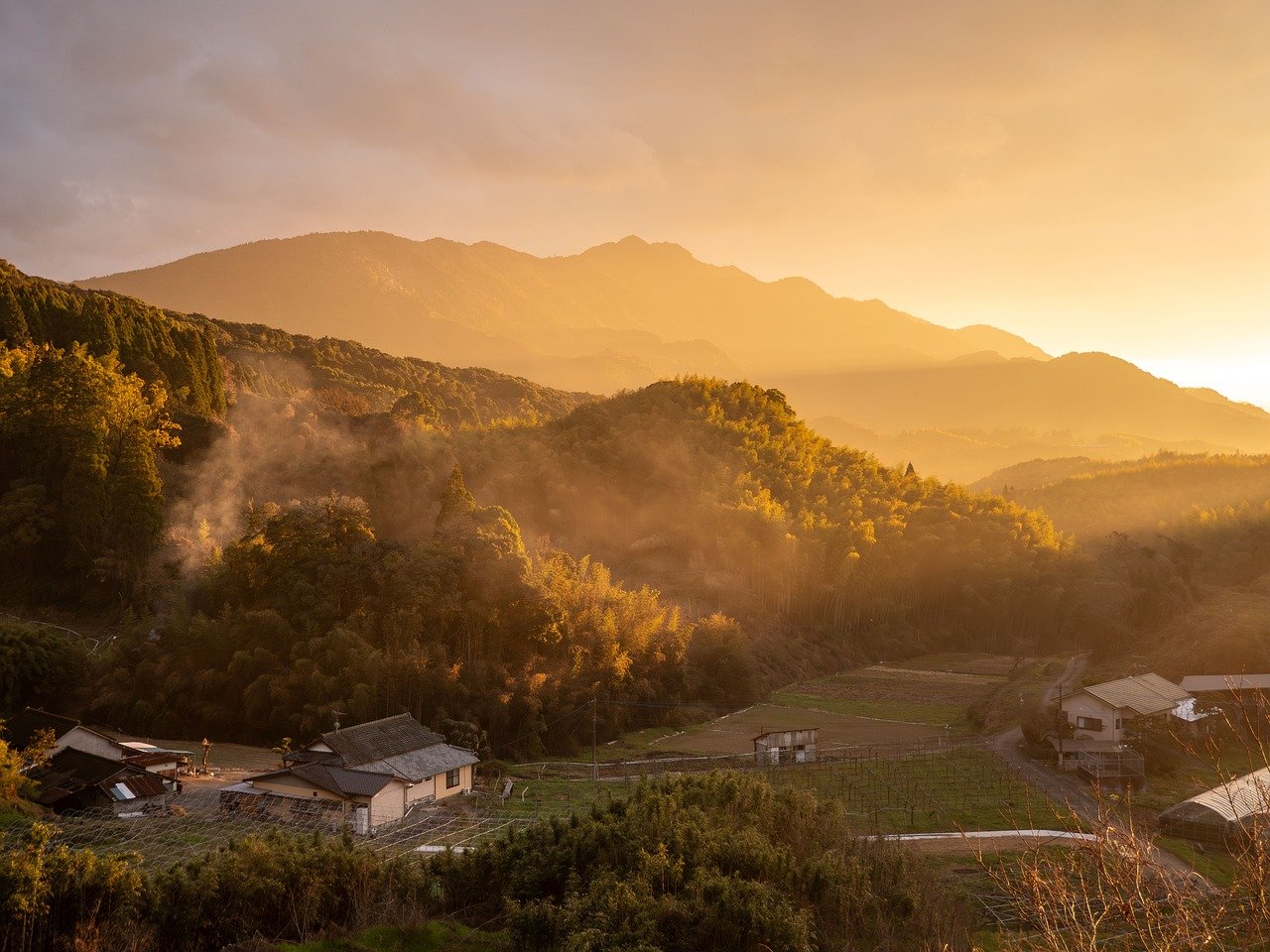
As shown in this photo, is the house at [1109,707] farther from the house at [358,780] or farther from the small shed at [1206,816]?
the house at [358,780]

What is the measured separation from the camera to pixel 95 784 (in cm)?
2100

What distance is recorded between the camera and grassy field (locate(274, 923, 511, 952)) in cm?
1145

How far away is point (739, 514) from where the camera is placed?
45.2 m

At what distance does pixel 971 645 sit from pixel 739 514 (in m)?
14.2

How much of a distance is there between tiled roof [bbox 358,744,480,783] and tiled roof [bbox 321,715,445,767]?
133 millimetres

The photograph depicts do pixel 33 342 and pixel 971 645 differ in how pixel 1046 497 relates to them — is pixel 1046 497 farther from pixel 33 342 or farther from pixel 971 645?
pixel 33 342

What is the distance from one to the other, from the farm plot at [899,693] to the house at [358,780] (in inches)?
667

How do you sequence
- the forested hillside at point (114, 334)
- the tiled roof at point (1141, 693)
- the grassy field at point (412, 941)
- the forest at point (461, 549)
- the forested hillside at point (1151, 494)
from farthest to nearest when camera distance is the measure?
the forested hillside at point (1151, 494) < the forested hillside at point (114, 334) < the tiled roof at point (1141, 693) < the forest at point (461, 549) < the grassy field at point (412, 941)

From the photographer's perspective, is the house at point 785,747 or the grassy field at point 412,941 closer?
the grassy field at point 412,941

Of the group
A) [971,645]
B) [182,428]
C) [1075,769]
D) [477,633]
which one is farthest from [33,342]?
[971,645]

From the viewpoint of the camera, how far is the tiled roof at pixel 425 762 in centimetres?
2178

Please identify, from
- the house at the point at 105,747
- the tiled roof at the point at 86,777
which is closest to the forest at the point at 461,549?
→ the house at the point at 105,747

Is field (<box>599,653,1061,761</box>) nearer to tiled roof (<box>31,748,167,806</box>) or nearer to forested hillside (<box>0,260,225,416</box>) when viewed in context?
tiled roof (<box>31,748,167,806</box>)

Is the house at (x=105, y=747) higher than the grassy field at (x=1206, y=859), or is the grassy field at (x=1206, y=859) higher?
the house at (x=105, y=747)
